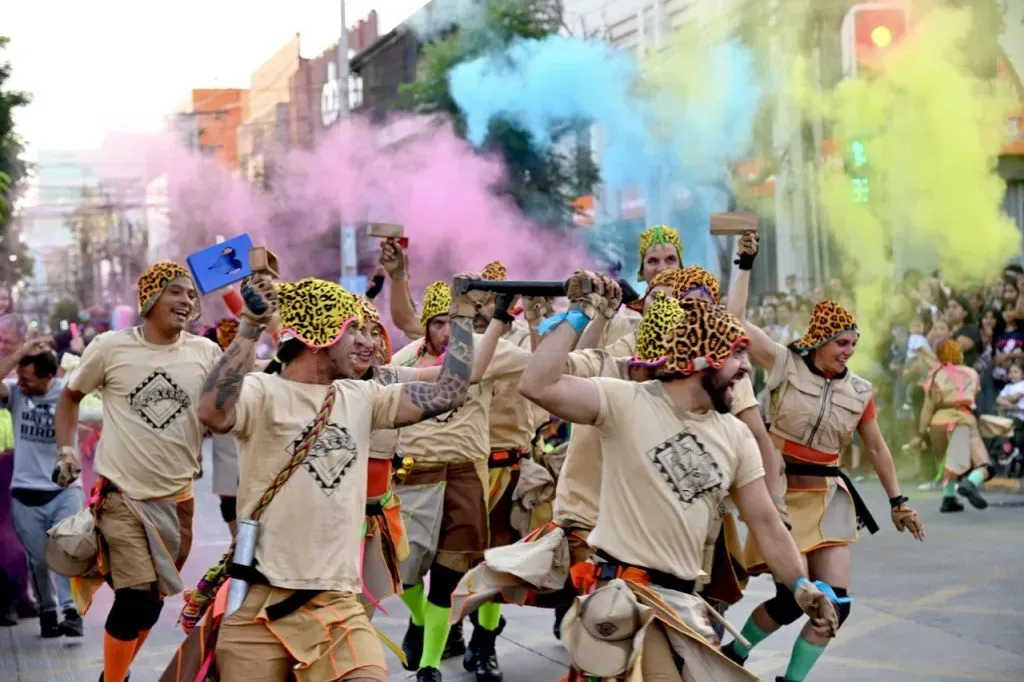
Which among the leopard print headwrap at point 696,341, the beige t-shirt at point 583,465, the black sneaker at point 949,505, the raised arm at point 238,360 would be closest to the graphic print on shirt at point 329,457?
the raised arm at point 238,360

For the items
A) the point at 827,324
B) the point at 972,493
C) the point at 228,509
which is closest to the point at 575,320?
the point at 827,324

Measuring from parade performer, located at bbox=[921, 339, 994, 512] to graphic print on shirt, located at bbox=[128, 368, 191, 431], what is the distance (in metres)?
8.48

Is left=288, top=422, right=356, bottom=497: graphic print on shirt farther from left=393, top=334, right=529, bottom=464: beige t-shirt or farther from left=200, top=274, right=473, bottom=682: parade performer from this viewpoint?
left=393, top=334, right=529, bottom=464: beige t-shirt

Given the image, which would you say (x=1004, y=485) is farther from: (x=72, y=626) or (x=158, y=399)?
(x=158, y=399)

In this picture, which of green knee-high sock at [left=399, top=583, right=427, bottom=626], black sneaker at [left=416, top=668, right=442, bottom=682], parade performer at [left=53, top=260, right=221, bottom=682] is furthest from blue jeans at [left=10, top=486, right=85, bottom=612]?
black sneaker at [left=416, top=668, right=442, bottom=682]

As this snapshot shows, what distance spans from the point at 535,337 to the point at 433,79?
78.8ft

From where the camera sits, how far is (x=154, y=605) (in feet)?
22.4

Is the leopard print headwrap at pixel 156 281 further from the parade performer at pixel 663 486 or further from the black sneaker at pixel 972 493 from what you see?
the black sneaker at pixel 972 493

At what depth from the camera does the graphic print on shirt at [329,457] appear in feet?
15.8

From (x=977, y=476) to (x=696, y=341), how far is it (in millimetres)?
9530

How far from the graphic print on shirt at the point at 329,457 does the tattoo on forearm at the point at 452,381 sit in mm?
309

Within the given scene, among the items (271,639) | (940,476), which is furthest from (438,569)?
(940,476)

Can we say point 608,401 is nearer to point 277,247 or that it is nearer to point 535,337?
point 535,337

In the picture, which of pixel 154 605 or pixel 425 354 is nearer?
pixel 154 605
